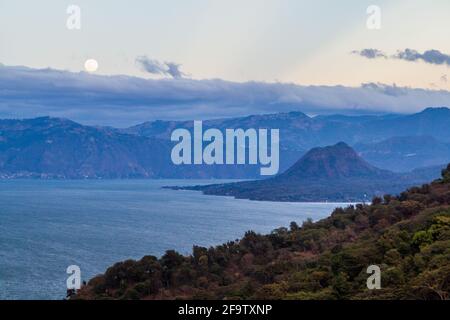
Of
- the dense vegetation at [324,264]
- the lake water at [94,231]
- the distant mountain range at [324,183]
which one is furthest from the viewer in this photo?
the distant mountain range at [324,183]

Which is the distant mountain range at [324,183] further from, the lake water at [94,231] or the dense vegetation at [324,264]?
the dense vegetation at [324,264]

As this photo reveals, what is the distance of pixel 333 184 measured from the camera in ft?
581

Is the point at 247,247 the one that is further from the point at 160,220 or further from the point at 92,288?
the point at 160,220

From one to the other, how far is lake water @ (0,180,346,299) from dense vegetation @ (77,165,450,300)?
34.9 ft

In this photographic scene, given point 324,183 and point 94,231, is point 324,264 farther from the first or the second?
point 324,183

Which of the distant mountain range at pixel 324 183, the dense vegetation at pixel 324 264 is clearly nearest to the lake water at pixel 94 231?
the dense vegetation at pixel 324 264

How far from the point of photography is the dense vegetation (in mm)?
21234

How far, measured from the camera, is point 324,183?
181 metres

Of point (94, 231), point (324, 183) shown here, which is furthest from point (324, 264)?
Result: point (324, 183)

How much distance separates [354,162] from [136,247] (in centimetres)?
13958

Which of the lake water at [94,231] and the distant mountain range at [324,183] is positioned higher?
the distant mountain range at [324,183]

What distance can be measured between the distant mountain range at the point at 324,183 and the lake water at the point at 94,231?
31.9 m

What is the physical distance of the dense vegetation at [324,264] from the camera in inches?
836
